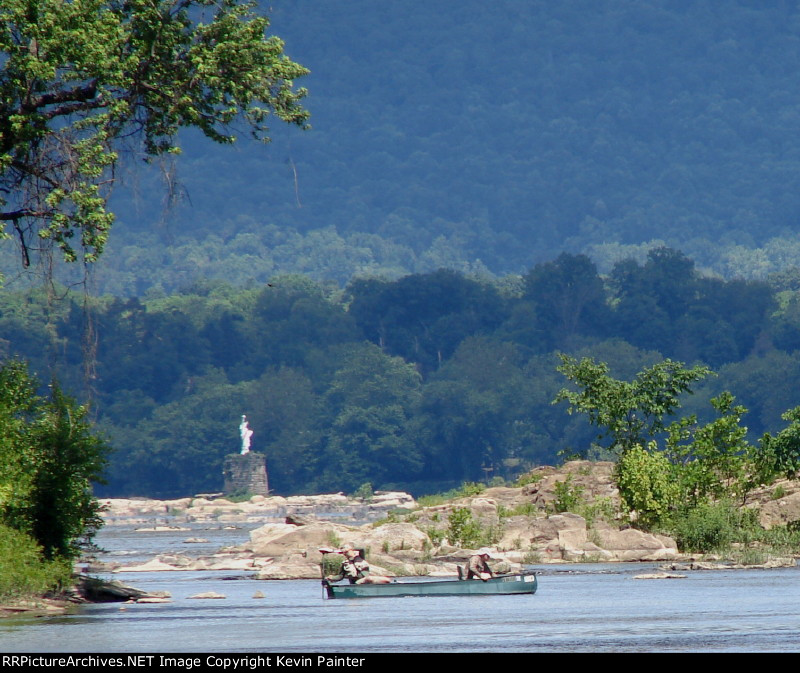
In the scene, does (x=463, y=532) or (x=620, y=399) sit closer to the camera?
(x=463, y=532)

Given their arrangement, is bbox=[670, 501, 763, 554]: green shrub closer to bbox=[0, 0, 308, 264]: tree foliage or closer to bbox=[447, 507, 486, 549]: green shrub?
Result: bbox=[447, 507, 486, 549]: green shrub

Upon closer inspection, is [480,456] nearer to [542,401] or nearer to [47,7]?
[542,401]

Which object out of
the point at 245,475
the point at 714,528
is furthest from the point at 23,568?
the point at 245,475

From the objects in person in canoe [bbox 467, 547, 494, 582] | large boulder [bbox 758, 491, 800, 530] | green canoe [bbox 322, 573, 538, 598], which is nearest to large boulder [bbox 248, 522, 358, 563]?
green canoe [bbox 322, 573, 538, 598]

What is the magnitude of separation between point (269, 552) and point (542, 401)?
421 ft

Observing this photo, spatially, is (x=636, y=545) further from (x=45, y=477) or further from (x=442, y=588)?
(x=45, y=477)

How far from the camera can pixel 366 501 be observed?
159 metres

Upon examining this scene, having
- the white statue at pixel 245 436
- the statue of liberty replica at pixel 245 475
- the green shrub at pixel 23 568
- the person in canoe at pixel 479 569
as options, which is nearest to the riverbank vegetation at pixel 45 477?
the green shrub at pixel 23 568

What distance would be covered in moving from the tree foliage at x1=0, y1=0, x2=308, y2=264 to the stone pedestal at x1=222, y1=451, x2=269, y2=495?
128 metres

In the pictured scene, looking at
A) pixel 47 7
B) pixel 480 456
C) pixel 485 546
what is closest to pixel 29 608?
pixel 47 7

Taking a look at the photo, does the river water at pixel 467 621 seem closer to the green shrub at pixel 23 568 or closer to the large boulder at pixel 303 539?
the green shrub at pixel 23 568

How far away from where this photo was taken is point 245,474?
16862 centimetres

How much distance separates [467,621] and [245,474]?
441 ft

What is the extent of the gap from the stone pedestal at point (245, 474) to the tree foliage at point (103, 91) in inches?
5039
